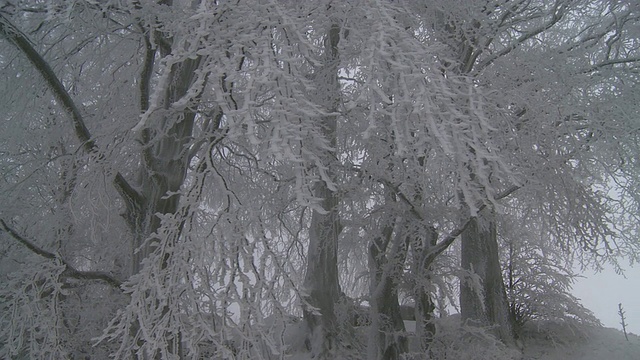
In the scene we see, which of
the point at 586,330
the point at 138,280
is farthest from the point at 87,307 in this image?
the point at 586,330

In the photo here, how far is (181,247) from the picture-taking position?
3389 mm

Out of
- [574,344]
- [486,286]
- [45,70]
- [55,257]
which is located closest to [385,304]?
[486,286]

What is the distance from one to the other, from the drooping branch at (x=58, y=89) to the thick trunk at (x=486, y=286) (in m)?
4.88

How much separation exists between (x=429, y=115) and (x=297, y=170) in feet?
2.17

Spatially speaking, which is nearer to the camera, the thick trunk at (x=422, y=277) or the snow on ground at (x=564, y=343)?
the thick trunk at (x=422, y=277)

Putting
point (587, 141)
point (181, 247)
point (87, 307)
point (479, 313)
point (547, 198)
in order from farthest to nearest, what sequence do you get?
point (479, 313) < point (87, 307) < point (587, 141) < point (547, 198) < point (181, 247)

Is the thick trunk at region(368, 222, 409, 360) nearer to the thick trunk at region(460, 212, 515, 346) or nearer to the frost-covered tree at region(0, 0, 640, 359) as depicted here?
the frost-covered tree at region(0, 0, 640, 359)

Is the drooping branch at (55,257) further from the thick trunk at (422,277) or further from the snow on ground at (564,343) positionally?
the snow on ground at (564,343)

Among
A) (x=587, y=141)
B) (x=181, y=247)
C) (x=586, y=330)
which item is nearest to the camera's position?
(x=181, y=247)

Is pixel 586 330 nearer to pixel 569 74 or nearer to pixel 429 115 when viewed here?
pixel 569 74

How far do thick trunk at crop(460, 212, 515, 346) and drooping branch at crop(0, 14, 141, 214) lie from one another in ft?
16.0

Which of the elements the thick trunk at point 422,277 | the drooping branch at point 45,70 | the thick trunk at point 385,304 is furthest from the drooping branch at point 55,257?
the thick trunk at point 422,277

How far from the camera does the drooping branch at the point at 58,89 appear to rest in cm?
377

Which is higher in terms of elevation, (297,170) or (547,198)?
(547,198)
